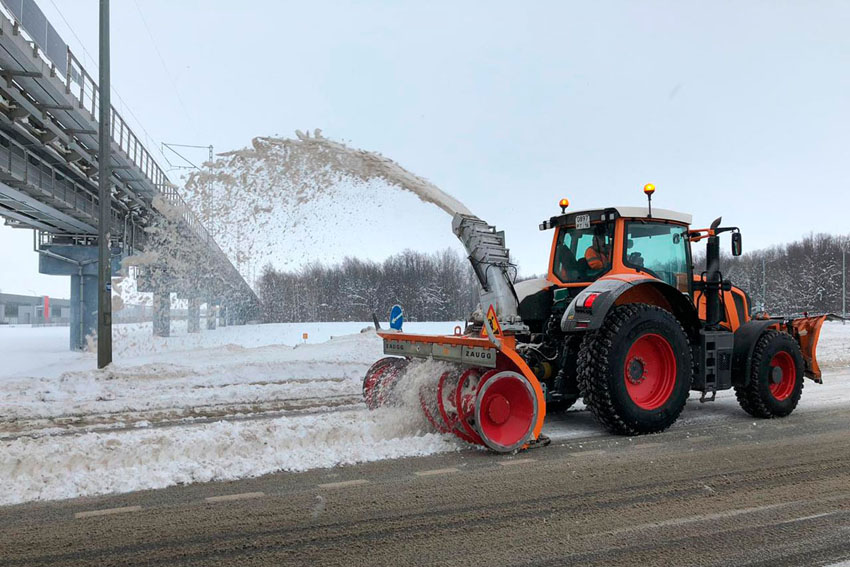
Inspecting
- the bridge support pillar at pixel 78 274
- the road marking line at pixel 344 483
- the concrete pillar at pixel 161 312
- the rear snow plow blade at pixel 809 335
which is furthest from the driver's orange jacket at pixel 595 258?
the bridge support pillar at pixel 78 274

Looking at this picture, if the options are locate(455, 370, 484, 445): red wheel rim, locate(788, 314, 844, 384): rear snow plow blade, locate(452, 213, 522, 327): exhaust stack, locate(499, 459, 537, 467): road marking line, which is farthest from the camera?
locate(788, 314, 844, 384): rear snow plow blade

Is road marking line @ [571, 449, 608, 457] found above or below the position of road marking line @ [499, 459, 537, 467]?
below

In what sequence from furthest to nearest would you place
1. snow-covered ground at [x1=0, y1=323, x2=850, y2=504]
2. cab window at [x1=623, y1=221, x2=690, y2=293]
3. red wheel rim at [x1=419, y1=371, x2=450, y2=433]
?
cab window at [x1=623, y1=221, x2=690, y2=293]
red wheel rim at [x1=419, y1=371, x2=450, y2=433]
snow-covered ground at [x1=0, y1=323, x2=850, y2=504]

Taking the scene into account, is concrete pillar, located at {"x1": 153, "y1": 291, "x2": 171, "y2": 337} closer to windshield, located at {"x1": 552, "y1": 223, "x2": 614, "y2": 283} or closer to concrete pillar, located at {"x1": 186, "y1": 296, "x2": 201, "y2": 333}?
concrete pillar, located at {"x1": 186, "y1": 296, "x2": 201, "y2": 333}

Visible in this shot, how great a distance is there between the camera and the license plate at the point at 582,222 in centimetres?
677

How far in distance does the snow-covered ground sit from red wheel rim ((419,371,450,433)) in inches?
4.4

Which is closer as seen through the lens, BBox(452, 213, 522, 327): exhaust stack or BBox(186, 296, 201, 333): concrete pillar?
BBox(452, 213, 522, 327): exhaust stack

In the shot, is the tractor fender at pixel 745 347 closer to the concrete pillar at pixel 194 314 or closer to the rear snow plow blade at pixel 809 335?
the rear snow plow blade at pixel 809 335

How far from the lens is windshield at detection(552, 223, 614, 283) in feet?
21.9

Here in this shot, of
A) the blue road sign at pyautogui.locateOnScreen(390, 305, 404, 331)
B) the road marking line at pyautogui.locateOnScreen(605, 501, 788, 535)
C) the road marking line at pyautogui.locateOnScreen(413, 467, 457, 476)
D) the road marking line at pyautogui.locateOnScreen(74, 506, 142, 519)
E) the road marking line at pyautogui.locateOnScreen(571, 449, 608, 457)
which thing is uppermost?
the blue road sign at pyautogui.locateOnScreen(390, 305, 404, 331)

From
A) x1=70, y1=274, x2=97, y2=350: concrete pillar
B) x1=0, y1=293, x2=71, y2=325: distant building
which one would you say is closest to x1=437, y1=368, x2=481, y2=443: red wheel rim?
x1=70, y1=274, x2=97, y2=350: concrete pillar

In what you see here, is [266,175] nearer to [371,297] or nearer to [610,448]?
[610,448]

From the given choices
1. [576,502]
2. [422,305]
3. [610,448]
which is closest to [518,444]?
[610,448]

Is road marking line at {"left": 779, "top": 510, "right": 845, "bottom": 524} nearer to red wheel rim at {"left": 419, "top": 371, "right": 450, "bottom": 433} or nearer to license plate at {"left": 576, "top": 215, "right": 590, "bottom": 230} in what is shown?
red wheel rim at {"left": 419, "top": 371, "right": 450, "bottom": 433}
